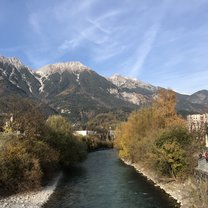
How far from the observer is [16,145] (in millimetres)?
49812

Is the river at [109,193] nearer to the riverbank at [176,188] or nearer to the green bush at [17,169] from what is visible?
the riverbank at [176,188]

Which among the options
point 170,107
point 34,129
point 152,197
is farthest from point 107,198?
point 170,107

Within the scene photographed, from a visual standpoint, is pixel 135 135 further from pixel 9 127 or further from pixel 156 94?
pixel 9 127

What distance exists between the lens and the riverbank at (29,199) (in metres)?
38.3

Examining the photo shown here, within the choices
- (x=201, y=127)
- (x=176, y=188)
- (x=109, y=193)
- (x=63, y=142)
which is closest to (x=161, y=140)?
(x=176, y=188)

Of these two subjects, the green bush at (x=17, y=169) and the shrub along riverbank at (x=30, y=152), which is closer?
the green bush at (x=17, y=169)

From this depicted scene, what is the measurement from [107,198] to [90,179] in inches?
649

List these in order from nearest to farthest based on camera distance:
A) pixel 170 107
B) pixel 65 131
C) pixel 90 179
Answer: pixel 90 179 → pixel 170 107 → pixel 65 131

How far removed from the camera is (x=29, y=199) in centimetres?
4159

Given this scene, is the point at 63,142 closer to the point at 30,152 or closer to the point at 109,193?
the point at 30,152

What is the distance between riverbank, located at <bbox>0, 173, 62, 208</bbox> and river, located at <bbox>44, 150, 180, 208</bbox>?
3.04ft

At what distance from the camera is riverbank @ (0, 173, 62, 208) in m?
38.3

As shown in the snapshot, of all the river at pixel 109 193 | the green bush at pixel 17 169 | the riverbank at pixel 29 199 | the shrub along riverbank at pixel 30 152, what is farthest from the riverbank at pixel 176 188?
the green bush at pixel 17 169

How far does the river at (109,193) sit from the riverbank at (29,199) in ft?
3.04
